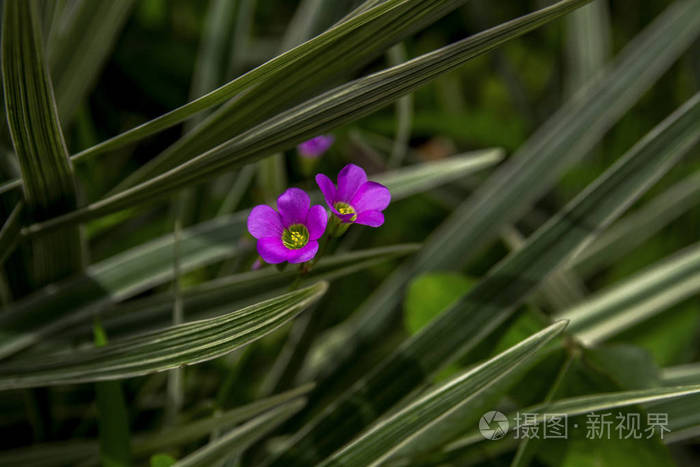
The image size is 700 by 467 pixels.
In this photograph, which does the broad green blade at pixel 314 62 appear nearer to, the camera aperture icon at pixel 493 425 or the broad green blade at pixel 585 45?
the camera aperture icon at pixel 493 425

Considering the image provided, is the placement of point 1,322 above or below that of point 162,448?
above

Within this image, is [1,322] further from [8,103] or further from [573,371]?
[573,371]

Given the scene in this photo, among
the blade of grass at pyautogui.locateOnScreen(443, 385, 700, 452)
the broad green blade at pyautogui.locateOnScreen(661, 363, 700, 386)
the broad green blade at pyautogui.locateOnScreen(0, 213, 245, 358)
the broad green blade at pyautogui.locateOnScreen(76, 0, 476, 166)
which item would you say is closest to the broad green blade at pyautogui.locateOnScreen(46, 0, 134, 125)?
the broad green blade at pyautogui.locateOnScreen(0, 213, 245, 358)

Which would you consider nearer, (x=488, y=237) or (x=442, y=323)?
(x=442, y=323)

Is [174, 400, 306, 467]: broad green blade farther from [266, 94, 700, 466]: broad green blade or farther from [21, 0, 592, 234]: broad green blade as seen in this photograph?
[21, 0, 592, 234]: broad green blade

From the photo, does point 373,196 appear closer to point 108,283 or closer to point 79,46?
point 108,283

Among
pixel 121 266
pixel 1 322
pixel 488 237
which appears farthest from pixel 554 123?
pixel 1 322

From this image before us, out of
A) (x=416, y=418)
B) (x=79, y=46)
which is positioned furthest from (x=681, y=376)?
(x=79, y=46)
